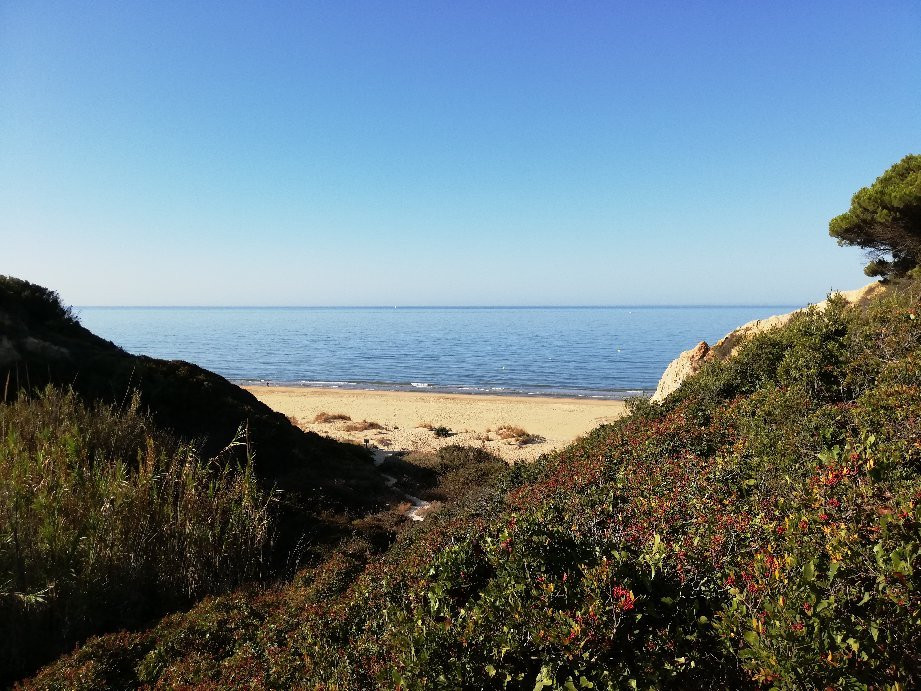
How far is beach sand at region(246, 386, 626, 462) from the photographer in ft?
55.6

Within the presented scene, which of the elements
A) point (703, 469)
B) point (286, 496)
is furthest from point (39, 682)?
point (703, 469)

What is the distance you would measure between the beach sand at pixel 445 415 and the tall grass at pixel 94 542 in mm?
9246

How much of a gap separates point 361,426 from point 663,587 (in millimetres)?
17044

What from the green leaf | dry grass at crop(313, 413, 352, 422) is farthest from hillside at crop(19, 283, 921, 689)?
dry grass at crop(313, 413, 352, 422)

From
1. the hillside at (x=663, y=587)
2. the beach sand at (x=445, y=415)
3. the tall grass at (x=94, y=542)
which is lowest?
the beach sand at (x=445, y=415)

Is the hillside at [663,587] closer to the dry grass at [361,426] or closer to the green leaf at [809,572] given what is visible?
the green leaf at [809,572]

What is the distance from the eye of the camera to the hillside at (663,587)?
2330 millimetres

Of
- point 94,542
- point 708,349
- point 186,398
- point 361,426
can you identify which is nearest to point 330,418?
point 361,426

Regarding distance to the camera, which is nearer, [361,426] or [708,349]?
[708,349]

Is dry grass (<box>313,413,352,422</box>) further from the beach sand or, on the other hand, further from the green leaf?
the green leaf

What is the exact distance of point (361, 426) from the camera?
19156 mm

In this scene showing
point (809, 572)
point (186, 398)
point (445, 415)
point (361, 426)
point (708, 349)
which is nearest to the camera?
point (809, 572)

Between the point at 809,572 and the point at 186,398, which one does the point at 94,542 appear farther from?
the point at 186,398

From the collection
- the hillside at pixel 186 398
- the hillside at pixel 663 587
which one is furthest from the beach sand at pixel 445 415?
the hillside at pixel 663 587
